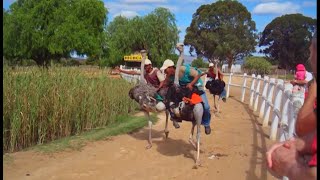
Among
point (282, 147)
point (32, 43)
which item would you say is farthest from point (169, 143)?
point (32, 43)

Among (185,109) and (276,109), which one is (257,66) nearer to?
(276,109)

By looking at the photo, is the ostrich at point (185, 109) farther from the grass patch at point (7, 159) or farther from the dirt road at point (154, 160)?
the grass patch at point (7, 159)

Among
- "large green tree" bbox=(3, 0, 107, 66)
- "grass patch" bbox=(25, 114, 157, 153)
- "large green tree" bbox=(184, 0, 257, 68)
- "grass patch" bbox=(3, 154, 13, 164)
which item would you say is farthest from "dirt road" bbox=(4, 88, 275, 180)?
"large green tree" bbox=(184, 0, 257, 68)

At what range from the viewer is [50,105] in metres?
9.43

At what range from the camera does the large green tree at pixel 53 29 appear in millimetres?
35562

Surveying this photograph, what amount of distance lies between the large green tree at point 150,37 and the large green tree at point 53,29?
9.89m

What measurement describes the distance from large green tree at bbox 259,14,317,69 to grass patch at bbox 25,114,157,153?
49.1 meters

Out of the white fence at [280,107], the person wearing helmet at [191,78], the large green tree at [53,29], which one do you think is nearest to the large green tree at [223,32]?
the large green tree at [53,29]

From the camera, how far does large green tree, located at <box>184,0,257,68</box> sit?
6244 cm

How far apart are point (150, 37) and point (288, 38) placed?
23086mm

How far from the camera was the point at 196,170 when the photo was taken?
6957 mm

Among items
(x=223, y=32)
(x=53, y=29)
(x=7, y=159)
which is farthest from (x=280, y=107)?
(x=223, y=32)

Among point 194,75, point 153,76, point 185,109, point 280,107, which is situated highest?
point 194,75

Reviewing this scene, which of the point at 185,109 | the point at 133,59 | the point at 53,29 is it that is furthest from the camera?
the point at 133,59
